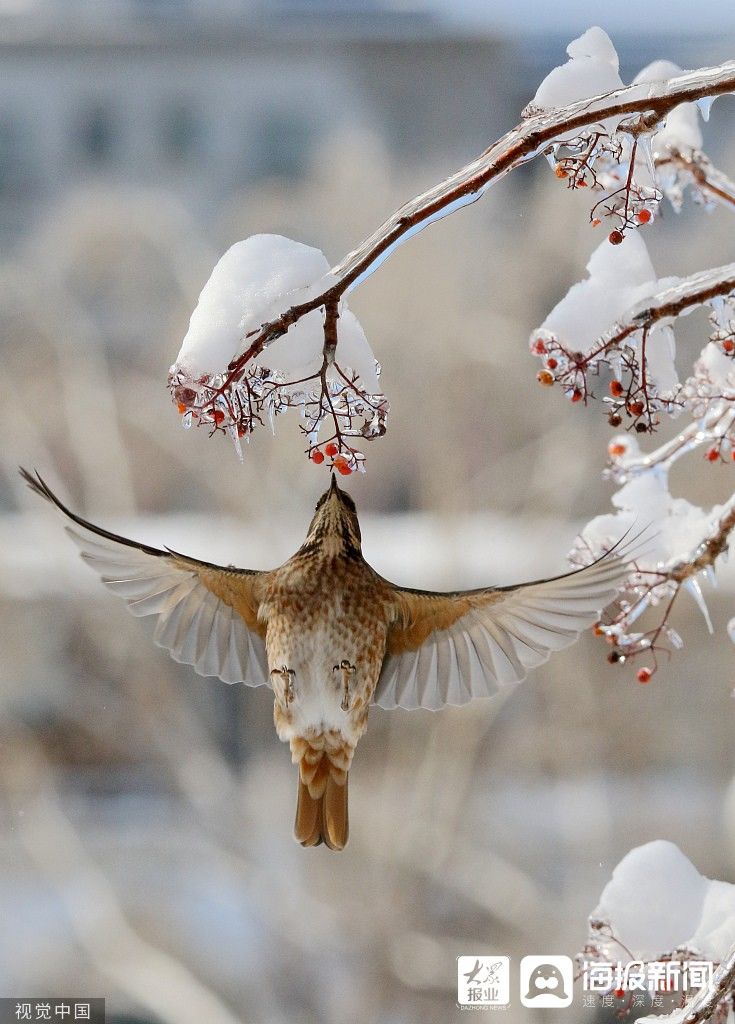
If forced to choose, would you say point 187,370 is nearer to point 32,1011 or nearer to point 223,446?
point 32,1011

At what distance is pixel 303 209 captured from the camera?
336 cm

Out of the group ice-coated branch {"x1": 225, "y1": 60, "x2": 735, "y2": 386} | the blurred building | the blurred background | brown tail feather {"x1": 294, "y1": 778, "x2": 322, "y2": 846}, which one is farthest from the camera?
the blurred building

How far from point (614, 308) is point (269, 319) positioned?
1.00 feet

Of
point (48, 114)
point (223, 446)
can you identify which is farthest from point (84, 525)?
point (48, 114)

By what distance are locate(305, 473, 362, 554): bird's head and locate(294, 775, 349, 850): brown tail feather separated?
0.20 m

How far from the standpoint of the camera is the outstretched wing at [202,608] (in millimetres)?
802

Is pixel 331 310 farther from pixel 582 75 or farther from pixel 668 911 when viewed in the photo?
pixel 668 911

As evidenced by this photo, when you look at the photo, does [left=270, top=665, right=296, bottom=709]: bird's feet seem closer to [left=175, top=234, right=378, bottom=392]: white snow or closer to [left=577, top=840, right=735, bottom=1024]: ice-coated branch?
[left=175, top=234, right=378, bottom=392]: white snow

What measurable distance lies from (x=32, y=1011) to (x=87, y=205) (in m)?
2.66

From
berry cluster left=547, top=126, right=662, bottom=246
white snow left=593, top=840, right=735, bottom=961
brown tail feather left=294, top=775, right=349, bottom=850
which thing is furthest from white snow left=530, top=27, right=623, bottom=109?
white snow left=593, top=840, right=735, bottom=961

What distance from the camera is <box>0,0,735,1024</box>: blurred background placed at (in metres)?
3.27

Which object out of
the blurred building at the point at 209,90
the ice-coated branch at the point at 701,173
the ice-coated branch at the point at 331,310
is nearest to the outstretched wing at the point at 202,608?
the ice-coated branch at the point at 331,310

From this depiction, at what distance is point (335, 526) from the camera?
757 mm

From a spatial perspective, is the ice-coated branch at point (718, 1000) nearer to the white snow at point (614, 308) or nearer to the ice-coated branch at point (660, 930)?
the ice-coated branch at point (660, 930)
